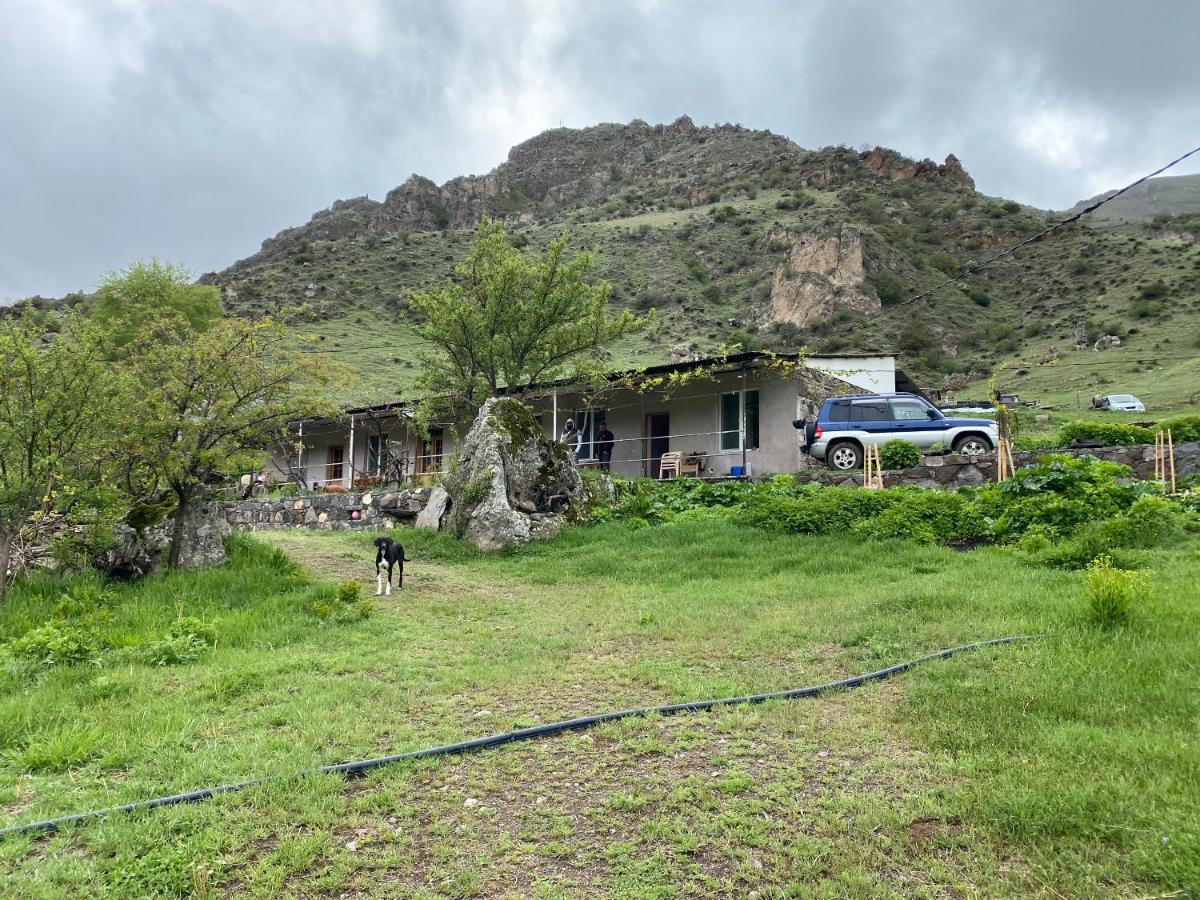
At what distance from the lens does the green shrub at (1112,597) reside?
524 centimetres

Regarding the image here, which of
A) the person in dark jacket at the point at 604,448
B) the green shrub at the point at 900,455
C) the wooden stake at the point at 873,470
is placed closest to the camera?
the wooden stake at the point at 873,470

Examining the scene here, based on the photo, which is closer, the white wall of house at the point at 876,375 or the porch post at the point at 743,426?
the porch post at the point at 743,426

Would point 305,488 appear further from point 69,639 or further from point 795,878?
point 795,878

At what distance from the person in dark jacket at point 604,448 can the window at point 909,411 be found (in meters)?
7.65

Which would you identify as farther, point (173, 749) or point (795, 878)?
point (173, 749)

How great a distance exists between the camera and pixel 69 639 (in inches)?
244

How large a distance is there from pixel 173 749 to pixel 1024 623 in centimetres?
625

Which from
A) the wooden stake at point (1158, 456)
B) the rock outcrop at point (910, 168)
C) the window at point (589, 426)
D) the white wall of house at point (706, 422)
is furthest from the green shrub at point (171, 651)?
the rock outcrop at point (910, 168)

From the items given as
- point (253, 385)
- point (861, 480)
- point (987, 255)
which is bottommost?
point (861, 480)

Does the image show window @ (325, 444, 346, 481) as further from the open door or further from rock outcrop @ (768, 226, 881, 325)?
rock outcrop @ (768, 226, 881, 325)

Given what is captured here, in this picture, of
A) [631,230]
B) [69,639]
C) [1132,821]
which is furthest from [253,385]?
[631,230]

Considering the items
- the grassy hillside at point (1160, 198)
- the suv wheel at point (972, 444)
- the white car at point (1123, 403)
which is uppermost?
the grassy hillside at point (1160, 198)

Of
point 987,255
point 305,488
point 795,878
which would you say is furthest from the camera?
point 987,255

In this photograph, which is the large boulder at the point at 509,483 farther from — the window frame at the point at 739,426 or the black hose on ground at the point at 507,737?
the black hose on ground at the point at 507,737
